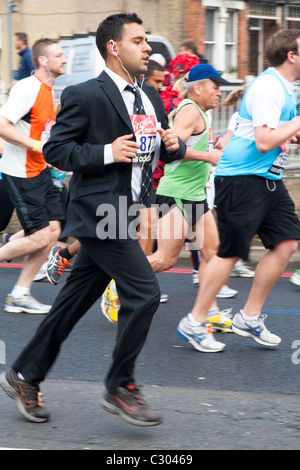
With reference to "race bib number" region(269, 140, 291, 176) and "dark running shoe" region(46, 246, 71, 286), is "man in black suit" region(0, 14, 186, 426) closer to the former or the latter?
"race bib number" region(269, 140, 291, 176)

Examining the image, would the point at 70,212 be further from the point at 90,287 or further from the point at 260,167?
the point at 260,167

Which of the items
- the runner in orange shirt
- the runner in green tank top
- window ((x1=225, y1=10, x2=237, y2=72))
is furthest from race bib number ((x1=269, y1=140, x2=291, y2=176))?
window ((x1=225, y1=10, x2=237, y2=72))

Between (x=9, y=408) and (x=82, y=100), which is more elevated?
(x=82, y=100)

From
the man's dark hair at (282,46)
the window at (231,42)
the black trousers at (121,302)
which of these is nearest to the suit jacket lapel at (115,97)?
the black trousers at (121,302)

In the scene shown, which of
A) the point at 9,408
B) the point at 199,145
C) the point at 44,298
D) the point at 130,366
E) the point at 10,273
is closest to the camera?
the point at 130,366

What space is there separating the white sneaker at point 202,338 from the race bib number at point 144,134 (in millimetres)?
1737

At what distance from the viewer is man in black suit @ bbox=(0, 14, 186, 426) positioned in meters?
3.85

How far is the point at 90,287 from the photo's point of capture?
4.07 metres

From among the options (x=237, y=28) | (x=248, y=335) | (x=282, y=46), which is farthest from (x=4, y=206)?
(x=237, y=28)

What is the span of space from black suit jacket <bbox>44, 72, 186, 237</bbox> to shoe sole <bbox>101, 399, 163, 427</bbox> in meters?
0.79

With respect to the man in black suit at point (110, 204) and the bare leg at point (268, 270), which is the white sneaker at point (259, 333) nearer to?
the bare leg at point (268, 270)
